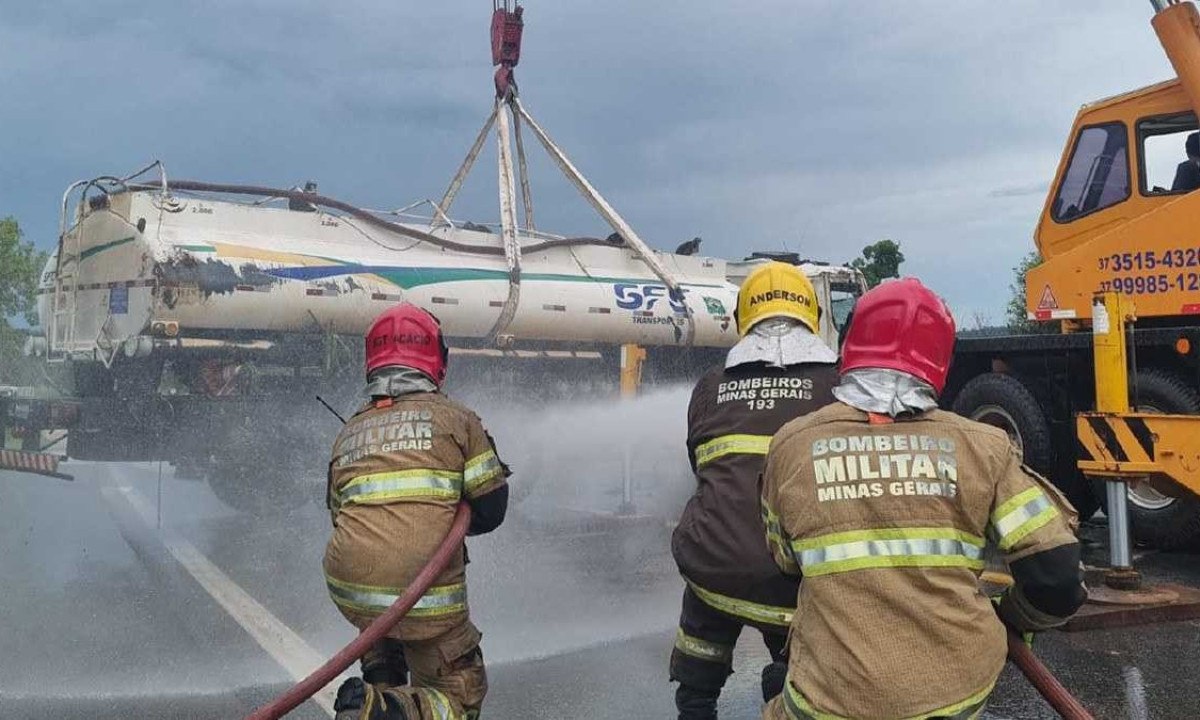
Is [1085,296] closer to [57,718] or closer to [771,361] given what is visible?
[771,361]

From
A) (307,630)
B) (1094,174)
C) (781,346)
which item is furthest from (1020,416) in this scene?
(781,346)

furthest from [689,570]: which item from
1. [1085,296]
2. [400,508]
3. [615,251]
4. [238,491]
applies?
[615,251]

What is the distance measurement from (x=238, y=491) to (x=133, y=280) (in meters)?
2.10

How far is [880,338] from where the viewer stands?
88.7 inches

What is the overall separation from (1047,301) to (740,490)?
5981mm

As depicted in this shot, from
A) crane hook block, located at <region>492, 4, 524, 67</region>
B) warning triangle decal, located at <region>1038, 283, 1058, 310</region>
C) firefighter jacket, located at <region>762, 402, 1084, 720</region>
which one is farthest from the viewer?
crane hook block, located at <region>492, 4, 524, 67</region>

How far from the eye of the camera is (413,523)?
317cm

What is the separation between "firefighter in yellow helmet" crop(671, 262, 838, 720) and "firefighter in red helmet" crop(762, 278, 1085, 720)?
674 millimetres

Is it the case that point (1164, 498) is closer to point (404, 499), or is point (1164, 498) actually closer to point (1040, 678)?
point (1040, 678)

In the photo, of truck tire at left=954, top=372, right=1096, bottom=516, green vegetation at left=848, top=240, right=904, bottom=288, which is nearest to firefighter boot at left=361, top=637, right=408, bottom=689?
truck tire at left=954, top=372, right=1096, bottom=516

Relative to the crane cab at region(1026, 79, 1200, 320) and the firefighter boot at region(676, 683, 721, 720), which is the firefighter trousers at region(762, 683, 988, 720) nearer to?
the firefighter boot at region(676, 683, 721, 720)

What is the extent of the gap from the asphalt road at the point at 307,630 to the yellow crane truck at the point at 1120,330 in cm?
96

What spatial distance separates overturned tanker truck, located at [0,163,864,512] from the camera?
8102mm

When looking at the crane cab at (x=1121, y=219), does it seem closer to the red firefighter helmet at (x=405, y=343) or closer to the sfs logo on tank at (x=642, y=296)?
the sfs logo on tank at (x=642, y=296)
